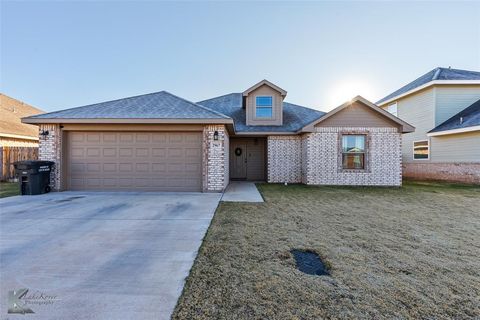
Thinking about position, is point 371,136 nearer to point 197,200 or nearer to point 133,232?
point 197,200

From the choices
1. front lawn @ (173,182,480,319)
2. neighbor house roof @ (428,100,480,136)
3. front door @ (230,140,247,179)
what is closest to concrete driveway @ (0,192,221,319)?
front lawn @ (173,182,480,319)

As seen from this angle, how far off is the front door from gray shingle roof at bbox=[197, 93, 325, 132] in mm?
1314

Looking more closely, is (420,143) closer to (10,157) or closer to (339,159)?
(339,159)

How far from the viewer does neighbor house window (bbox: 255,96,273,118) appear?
12.8 m

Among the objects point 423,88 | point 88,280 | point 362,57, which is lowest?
point 88,280

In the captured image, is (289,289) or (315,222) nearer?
(289,289)

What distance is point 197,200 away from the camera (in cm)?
716

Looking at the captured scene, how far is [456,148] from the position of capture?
41.9 ft

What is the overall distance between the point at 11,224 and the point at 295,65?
1553 cm

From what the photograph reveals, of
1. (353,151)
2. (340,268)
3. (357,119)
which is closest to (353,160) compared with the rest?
(353,151)

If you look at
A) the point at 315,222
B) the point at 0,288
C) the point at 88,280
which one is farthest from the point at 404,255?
the point at 0,288

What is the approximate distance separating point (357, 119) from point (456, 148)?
7134 mm
